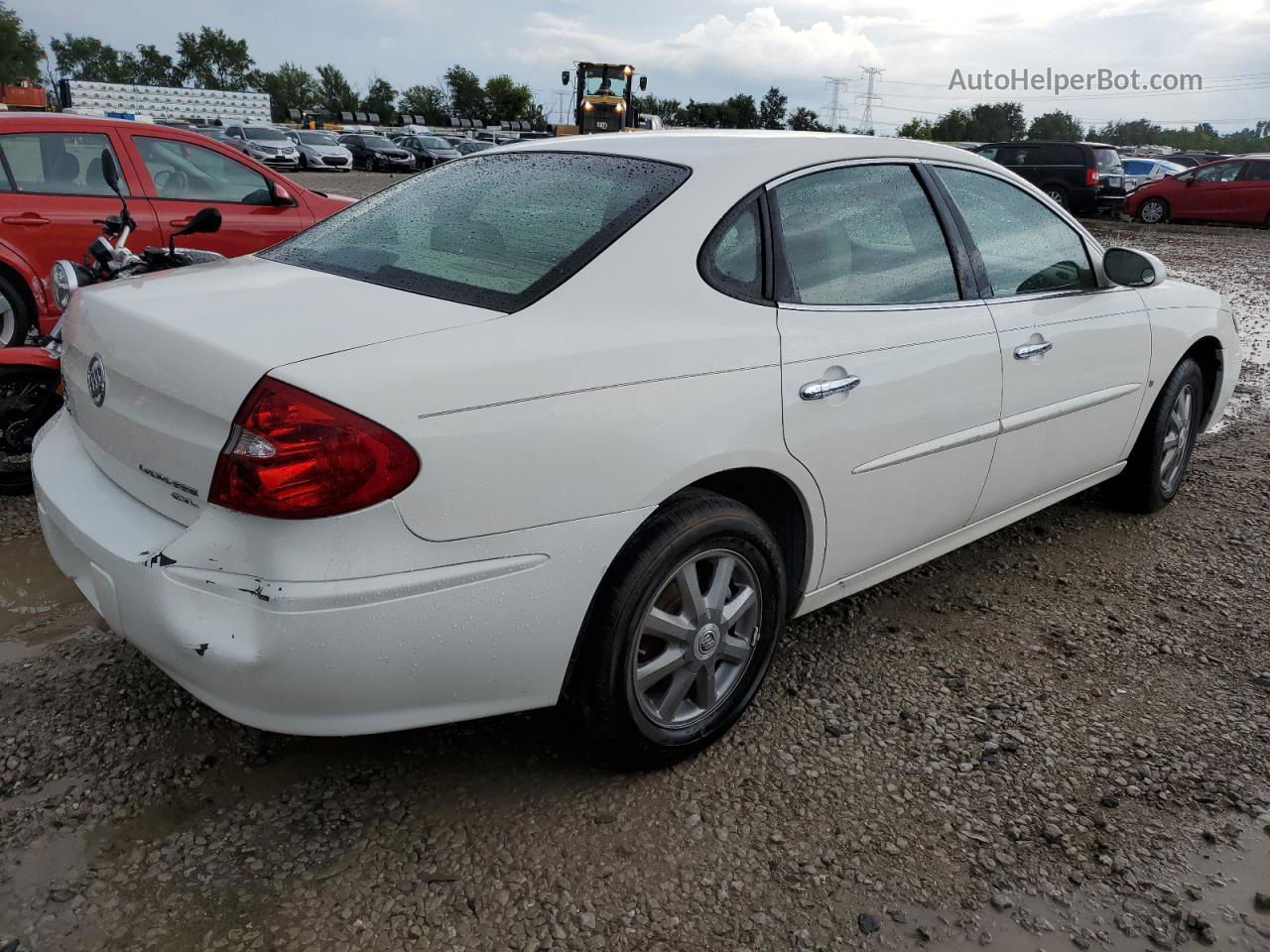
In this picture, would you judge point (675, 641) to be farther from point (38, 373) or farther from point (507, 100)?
point (507, 100)

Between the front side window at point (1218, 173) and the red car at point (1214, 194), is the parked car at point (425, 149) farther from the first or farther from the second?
the front side window at point (1218, 173)

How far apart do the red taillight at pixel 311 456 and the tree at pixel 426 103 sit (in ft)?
331

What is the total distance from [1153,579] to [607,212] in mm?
A: 2735

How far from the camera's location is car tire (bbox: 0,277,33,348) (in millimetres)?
5414

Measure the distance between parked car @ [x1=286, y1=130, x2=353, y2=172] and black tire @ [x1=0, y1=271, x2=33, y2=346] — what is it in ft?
94.8

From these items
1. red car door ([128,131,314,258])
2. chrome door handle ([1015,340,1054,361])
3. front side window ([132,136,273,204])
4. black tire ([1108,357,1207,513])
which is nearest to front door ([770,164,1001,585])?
chrome door handle ([1015,340,1054,361])

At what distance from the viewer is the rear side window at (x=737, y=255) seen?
2461 mm

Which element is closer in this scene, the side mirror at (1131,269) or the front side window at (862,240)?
the front side window at (862,240)

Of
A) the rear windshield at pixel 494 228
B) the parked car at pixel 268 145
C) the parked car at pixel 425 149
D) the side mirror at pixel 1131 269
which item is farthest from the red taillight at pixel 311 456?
the parked car at pixel 425 149

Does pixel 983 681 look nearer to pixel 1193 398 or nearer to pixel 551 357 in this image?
pixel 551 357

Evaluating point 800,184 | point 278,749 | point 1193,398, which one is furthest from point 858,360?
point 1193,398

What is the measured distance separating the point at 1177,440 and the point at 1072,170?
60.8 feet

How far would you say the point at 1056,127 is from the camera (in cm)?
9119

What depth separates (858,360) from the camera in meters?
2.66
